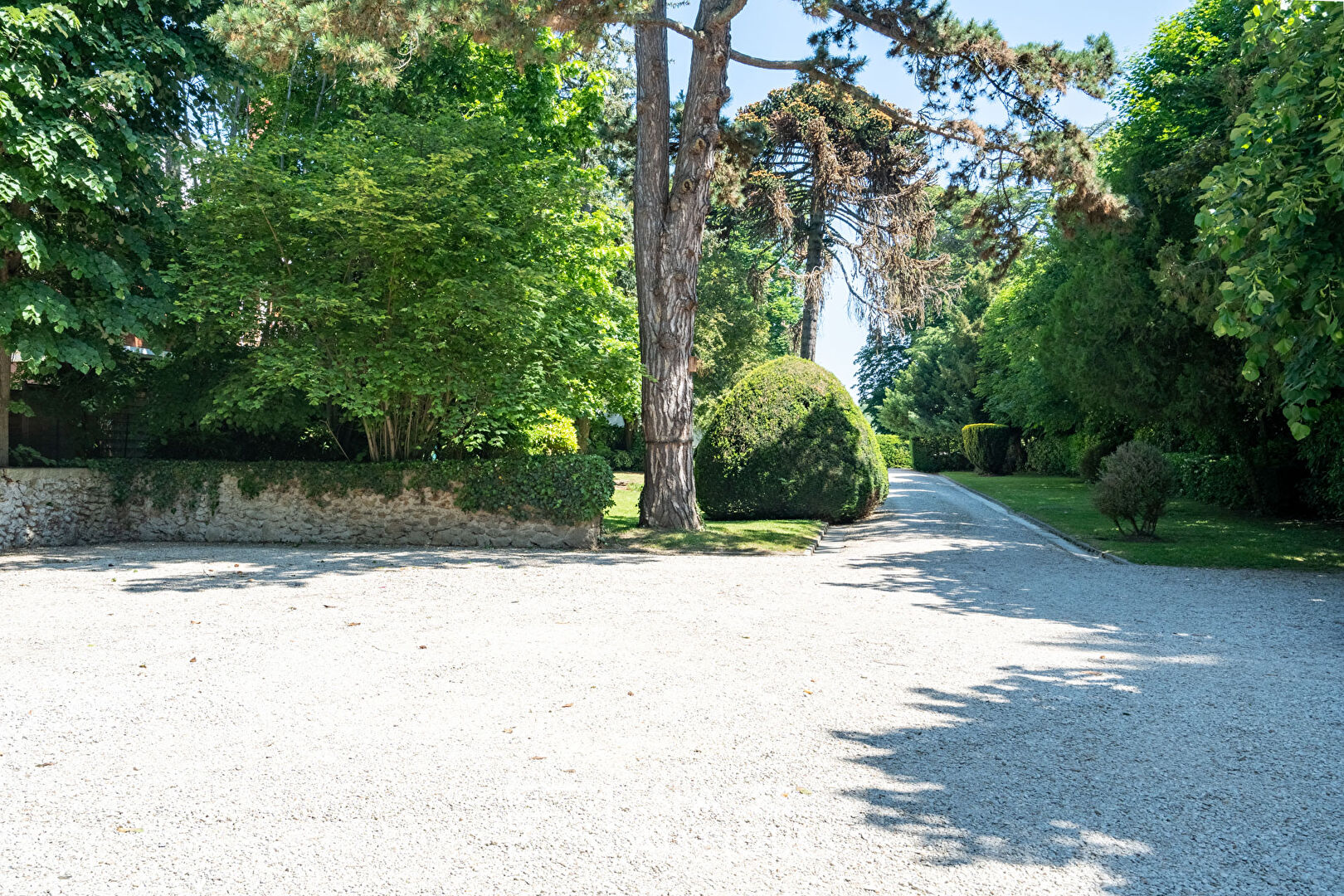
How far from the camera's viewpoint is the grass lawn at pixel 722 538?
13.6 m

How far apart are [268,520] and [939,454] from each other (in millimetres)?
39419

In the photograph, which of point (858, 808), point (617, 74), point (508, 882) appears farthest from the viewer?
point (617, 74)

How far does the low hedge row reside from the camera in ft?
44.8

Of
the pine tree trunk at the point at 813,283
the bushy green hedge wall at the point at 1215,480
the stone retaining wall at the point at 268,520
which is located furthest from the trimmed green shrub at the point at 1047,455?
the stone retaining wall at the point at 268,520

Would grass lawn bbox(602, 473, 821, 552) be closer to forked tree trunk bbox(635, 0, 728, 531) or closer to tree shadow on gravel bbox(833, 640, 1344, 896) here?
forked tree trunk bbox(635, 0, 728, 531)

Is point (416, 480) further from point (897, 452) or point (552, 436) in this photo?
point (897, 452)

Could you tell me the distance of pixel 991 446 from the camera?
138 ft

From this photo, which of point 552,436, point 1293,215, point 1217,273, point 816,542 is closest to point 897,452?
point 552,436

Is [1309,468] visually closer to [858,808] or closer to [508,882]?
[858,808]

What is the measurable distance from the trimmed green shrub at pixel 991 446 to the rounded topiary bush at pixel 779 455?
2648 cm

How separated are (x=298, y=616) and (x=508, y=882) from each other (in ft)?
17.7

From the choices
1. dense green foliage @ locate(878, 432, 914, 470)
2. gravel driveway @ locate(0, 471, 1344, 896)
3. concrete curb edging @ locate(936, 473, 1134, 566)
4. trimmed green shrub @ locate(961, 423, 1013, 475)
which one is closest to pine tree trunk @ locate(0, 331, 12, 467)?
gravel driveway @ locate(0, 471, 1344, 896)

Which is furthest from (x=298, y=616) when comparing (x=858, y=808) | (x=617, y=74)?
(x=617, y=74)

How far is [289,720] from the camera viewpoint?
16.6ft
